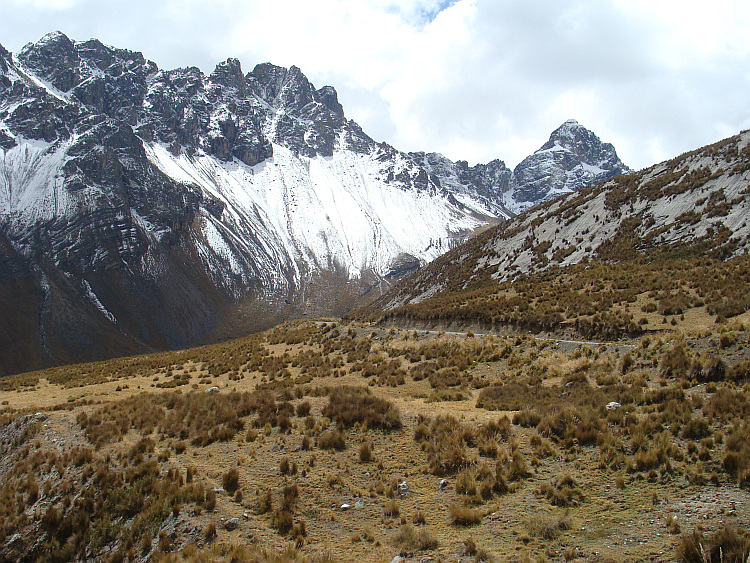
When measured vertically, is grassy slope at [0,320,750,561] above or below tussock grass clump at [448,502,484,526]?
above

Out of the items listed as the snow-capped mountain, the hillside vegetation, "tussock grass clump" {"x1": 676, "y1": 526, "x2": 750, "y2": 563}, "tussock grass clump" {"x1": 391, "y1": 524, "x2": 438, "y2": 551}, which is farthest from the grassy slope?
the snow-capped mountain

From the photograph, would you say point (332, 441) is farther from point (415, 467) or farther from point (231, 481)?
point (231, 481)

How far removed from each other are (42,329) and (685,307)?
145 m

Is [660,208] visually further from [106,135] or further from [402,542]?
[106,135]

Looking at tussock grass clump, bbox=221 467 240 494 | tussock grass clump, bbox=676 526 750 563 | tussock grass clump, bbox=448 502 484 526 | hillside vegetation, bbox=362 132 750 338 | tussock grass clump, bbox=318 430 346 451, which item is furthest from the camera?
hillside vegetation, bbox=362 132 750 338

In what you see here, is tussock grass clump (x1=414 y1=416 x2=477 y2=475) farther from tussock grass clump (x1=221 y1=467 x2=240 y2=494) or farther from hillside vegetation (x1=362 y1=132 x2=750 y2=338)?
hillside vegetation (x1=362 y1=132 x2=750 y2=338)

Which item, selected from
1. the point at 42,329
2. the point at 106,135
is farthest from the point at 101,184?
the point at 42,329

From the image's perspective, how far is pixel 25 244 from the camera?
14162 centimetres

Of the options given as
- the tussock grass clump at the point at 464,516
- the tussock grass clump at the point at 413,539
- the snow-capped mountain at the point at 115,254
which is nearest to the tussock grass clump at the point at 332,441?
the tussock grass clump at the point at 413,539

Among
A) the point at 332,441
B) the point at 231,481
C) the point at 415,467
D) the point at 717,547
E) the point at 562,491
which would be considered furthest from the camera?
the point at 332,441

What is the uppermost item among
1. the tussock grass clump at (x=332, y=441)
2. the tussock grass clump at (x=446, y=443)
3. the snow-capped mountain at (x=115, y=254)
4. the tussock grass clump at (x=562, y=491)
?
the snow-capped mountain at (x=115, y=254)

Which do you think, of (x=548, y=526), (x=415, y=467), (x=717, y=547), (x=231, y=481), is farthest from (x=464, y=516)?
(x=231, y=481)

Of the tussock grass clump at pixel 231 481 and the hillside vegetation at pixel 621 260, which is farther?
A: the hillside vegetation at pixel 621 260

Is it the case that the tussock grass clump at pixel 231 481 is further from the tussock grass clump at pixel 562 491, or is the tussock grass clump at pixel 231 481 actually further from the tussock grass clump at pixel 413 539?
the tussock grass clump at pixel 562 491
